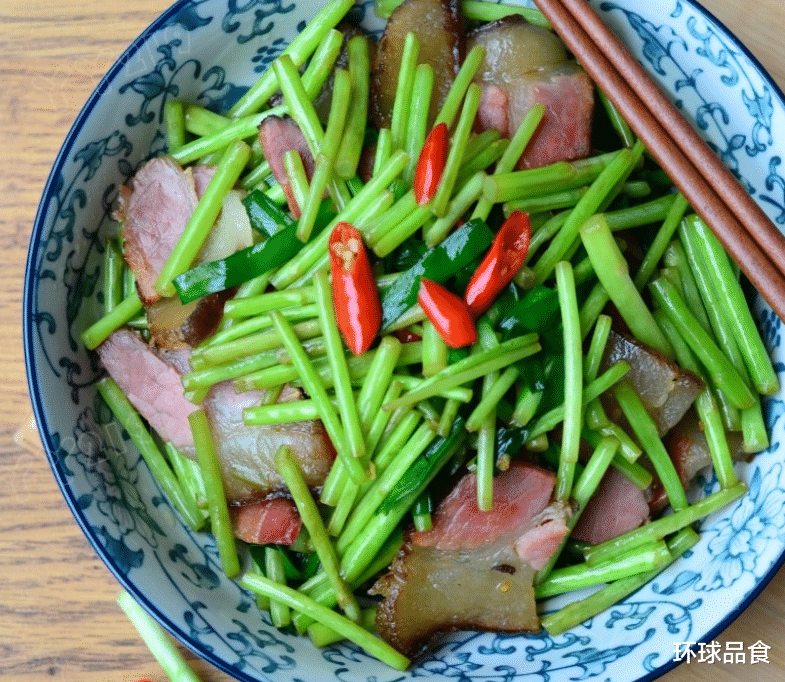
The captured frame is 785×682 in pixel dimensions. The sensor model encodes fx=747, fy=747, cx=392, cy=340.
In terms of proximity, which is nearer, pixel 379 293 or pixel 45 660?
pixel 379 293

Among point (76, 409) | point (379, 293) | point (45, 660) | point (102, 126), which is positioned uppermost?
point (102, 126)

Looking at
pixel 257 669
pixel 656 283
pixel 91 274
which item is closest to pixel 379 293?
pixel 656 283

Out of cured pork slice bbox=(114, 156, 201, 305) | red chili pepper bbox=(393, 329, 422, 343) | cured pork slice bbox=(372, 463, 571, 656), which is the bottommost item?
cured pork slice bbox=(372, 463, 571, 656)

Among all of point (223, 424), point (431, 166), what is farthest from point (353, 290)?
point (223, 424)

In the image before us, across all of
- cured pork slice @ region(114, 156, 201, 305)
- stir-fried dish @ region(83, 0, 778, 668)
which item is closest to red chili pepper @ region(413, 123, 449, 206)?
stir-fried dish @ region(83, 0, 778, 668)

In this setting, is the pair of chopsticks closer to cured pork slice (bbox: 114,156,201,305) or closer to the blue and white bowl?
the blue and white bowl

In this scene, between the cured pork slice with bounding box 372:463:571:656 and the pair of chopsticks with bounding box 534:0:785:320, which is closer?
the pair of chopsticks with bounding box 534:0:785:320

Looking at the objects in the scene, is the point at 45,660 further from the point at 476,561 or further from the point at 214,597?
the point at 476,561

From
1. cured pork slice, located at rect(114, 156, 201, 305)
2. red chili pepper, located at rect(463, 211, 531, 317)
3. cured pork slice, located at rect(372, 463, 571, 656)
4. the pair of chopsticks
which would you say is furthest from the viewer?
cured pork slice, located at rect(114, 156, 201, 305)
